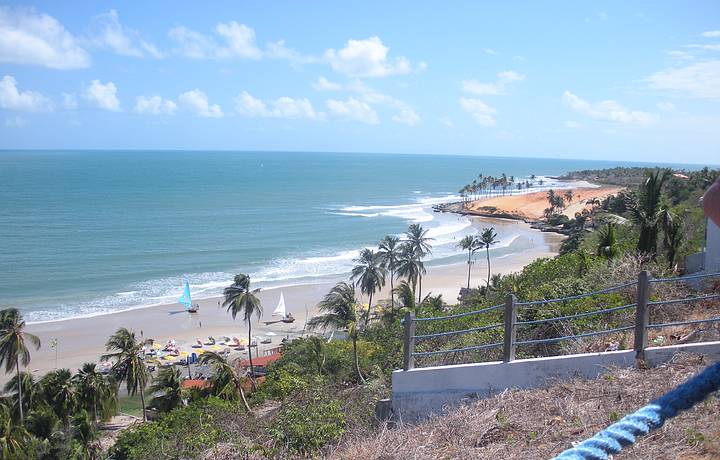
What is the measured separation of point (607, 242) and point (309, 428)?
14107 millimetres

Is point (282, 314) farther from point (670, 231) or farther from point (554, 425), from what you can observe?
point (554, 425)

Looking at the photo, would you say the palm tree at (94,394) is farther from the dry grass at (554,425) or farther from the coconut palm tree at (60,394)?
the dry grass at (554,425)

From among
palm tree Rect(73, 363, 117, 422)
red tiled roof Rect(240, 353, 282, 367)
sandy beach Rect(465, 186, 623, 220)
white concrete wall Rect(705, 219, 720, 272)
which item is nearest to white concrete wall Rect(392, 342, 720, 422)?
white concrete wall Rect(705, 219, 720, 272)

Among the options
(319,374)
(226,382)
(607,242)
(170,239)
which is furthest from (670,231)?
(170,239)

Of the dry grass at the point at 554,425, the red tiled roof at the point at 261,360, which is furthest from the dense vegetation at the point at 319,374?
the red tiled roof at the point at 261,360

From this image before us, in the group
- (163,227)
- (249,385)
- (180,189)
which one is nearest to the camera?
(249,385)

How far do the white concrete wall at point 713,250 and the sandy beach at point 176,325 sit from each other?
27537mm

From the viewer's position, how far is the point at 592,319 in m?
9.02

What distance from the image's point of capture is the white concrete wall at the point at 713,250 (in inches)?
496

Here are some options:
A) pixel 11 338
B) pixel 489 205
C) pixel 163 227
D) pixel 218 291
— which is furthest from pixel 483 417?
pixel 489 205

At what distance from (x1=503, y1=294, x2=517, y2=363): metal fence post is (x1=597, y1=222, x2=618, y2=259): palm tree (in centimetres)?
1112

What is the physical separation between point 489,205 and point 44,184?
93.9m

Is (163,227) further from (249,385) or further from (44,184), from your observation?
(44,184)

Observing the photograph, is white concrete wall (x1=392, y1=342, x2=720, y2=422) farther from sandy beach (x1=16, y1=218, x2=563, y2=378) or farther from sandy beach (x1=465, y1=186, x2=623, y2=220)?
sandy beach (x1=465, y1=186, x2=623, y2=220)
